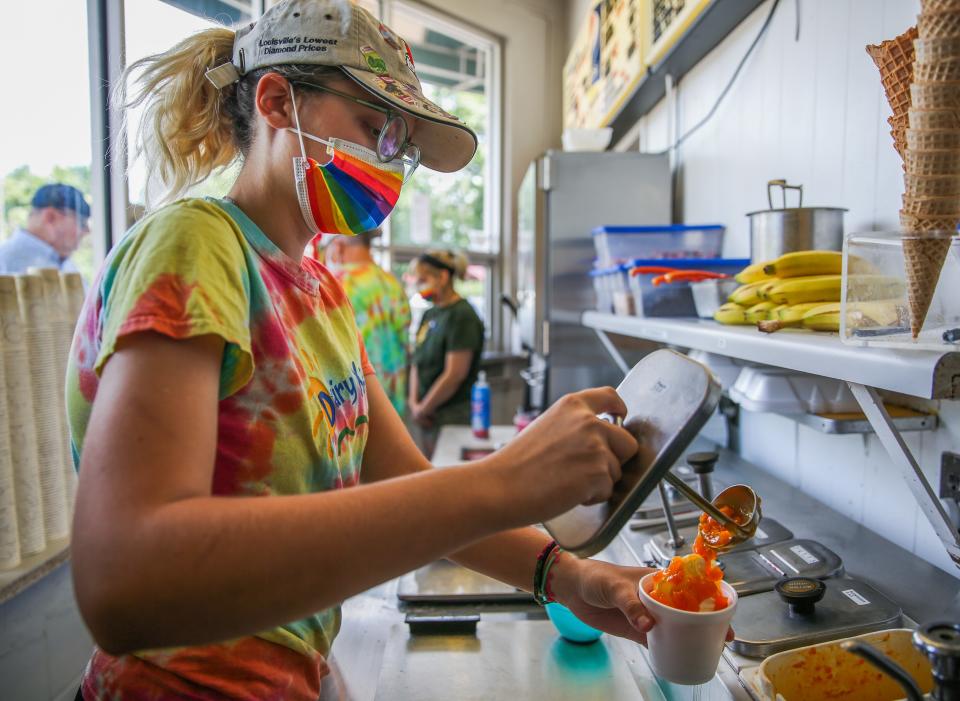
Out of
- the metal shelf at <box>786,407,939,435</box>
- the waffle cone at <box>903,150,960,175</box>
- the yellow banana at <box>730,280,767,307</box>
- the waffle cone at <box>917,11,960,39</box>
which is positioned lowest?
Answer: the metal shelf at <box>786,407,939,435</box>

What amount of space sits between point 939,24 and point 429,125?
70 centimetres

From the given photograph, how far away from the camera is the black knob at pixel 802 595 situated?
103cm

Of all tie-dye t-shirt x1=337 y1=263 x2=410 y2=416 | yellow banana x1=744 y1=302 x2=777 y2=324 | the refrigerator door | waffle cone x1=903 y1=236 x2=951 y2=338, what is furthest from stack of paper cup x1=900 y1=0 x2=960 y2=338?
tie-dye t-shirt x1=337 y1=263 x2=410 y2=416

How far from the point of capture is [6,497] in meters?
1.51

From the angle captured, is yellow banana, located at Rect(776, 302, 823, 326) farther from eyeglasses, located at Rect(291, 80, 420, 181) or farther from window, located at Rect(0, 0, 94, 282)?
window, located at Rect(0, 0, 94, 282)

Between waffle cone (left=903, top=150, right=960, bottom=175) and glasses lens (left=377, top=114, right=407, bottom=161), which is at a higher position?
glasses lens (left=377, top=114, right=407, bottom=161)

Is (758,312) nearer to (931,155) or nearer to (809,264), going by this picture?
(809,264)

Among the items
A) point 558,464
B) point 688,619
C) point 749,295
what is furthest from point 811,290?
point 558,464

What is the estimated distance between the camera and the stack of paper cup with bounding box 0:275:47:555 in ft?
4.94

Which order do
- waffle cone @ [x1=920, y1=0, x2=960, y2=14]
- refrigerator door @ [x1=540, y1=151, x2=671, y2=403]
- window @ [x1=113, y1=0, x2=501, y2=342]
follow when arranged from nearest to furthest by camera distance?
waffle cone @ [x1=920, y1=0, x2=960, y2=14]
refrigerator door @ [x1=540, y1=151, x2=671, y2=403]
window @ [x1=113, y1=0, x2=501, y2=342]

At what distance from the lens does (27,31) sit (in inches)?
70.4

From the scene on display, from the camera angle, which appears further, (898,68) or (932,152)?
(898,68)

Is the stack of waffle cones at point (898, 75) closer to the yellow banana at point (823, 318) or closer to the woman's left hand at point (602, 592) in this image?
the yellow banana at point (823, 318)

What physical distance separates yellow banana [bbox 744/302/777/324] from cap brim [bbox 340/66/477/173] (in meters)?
0.66
